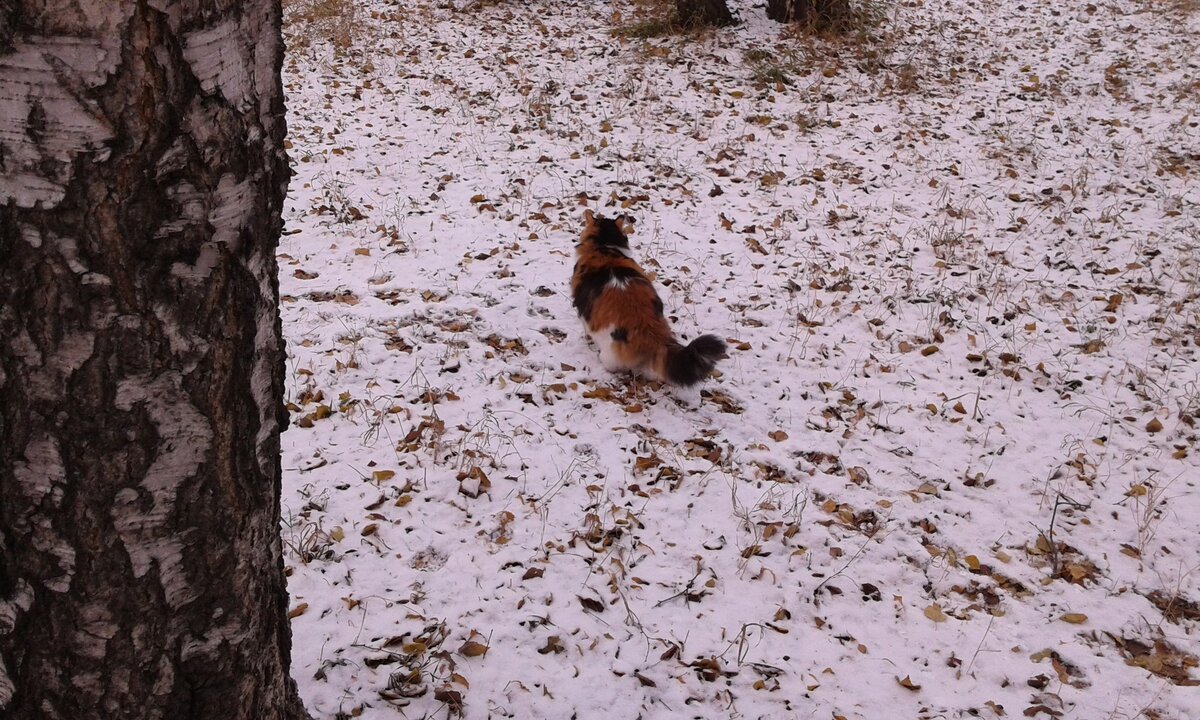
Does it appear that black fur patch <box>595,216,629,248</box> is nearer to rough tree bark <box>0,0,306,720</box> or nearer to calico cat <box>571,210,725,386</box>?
calico cat <box>571,210,725,386</box>

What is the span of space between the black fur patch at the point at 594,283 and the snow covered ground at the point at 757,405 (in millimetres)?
367

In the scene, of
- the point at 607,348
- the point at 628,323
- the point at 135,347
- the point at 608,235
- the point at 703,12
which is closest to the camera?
the point at 135,347

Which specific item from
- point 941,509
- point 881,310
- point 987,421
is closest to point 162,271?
point 941,509

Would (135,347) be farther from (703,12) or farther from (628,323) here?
(703,12)

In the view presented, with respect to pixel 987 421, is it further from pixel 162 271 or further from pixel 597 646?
pixel 162 271

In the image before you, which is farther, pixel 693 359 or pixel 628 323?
pixel 628 323

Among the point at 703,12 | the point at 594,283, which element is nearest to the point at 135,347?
the point at 594,283

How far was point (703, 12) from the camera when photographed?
34.8ft

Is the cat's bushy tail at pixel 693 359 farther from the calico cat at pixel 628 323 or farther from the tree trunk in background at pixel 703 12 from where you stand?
the tree trunk in background at pixel 703 12

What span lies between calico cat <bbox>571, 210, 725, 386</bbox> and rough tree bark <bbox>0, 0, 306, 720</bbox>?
9.83ft

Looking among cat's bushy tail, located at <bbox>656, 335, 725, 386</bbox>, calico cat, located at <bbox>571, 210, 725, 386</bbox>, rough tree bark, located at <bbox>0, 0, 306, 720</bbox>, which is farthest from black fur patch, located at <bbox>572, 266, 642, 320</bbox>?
rough tree bark, located at <bbox>0, 0, 306, 720</bbox>

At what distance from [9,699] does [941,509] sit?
399 centimetres

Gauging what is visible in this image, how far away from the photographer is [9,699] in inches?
55.7

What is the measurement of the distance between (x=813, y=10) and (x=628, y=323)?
8.43m
